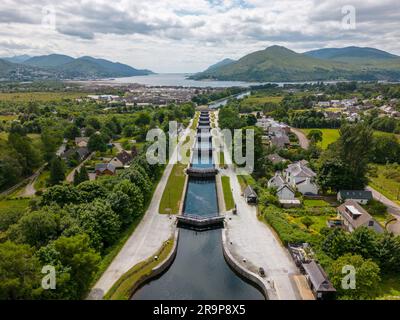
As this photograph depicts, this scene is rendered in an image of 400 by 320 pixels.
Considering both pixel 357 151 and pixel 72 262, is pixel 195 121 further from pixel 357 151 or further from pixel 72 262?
pixel 72 262

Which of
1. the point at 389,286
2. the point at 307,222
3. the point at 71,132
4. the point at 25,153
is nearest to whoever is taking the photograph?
the point at 389,286

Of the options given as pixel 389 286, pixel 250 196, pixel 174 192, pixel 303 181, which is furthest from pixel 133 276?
pixel 303 181

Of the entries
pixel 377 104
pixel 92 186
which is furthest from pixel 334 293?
pixel 377 104

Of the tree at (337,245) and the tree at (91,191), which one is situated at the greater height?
the tree at (91,191)

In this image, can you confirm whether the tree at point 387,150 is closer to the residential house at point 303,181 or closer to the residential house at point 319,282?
the residential house at point 303,181

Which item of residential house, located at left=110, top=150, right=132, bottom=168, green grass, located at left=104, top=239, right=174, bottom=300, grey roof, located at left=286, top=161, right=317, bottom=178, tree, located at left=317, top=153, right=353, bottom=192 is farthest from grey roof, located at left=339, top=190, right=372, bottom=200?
residential house, located at left=110, top=150, right=132, bottom=168

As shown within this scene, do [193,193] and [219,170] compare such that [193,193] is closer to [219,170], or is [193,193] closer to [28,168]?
[219,170]

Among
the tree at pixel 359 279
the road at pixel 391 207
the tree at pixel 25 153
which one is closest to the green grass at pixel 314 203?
the road at pixel 391 207
